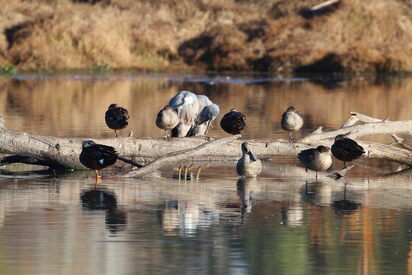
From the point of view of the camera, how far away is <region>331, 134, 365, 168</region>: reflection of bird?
57.8 ft

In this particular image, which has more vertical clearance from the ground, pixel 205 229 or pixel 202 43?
pixel 202 43

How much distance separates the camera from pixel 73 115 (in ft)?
96.8

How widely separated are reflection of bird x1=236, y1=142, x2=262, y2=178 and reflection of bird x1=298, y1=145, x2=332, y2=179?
0.67 m

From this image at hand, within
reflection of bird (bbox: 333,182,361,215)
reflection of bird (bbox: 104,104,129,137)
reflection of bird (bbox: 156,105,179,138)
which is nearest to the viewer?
reflection of bird (bbox: 333,182,361,215)

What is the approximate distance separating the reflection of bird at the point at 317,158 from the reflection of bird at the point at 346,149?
1.72ft

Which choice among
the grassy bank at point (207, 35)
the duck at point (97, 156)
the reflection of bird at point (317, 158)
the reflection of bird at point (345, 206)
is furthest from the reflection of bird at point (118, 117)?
the grassy bank at point (207, 35)

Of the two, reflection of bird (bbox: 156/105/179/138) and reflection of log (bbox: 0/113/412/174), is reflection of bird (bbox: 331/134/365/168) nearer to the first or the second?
reflection of log (bbox: 0/113/412/174)

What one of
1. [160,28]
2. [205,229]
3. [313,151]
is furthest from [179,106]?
[160,28]

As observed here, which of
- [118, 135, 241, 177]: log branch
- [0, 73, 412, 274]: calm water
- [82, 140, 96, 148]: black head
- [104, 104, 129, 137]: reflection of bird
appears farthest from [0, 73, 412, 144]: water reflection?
[118, 135, 241, 177]: log branch

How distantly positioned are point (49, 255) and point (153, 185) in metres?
5.49

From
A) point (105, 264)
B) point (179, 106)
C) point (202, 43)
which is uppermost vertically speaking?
point (202, 43)

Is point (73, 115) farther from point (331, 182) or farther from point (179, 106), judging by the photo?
point (331, 182)

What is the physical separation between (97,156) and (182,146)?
1.82 meters

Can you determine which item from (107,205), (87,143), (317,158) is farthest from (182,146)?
(107,205)
